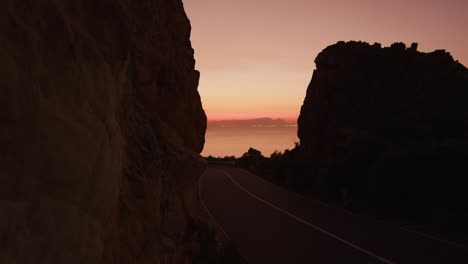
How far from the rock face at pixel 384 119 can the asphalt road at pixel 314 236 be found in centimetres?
317

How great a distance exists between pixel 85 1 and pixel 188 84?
704cm

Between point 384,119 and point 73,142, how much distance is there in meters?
30.4

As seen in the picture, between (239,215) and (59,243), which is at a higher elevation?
(59,243)

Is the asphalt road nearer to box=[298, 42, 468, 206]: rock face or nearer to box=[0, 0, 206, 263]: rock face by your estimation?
box=[298, 42, 468, 206]: rock face

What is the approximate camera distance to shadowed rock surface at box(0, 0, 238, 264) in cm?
262

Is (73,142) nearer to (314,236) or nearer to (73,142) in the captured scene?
(73,142)

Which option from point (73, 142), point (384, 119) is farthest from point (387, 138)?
point (73, 142)

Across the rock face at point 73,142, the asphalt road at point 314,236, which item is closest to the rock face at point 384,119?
the asphalt road at point 314,236

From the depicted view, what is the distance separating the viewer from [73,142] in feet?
10.8

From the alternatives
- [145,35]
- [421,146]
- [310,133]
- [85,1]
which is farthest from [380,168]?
[85,1]

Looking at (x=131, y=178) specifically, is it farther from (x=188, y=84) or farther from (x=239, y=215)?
(x=239, y=215)

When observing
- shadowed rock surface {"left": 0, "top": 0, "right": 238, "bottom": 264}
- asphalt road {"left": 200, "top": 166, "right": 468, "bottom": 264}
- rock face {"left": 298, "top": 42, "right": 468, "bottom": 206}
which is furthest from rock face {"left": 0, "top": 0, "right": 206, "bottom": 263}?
rock face {"left": 298, "top": 42, "right": 468, "bottom": 206}

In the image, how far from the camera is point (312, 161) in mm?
34531

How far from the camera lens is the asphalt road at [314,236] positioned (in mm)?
13398
